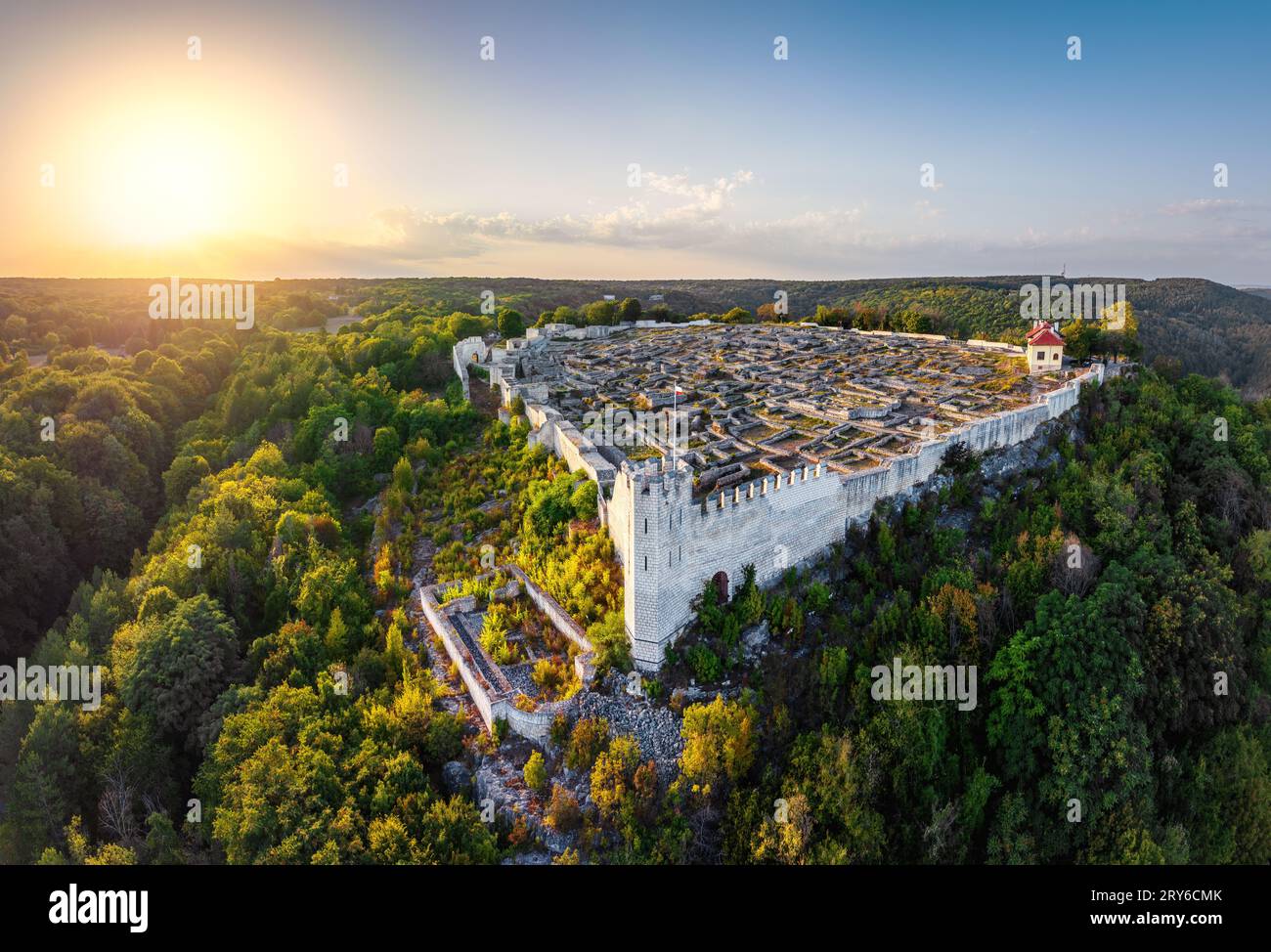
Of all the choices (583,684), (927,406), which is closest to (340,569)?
(583,684)

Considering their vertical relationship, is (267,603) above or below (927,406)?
below

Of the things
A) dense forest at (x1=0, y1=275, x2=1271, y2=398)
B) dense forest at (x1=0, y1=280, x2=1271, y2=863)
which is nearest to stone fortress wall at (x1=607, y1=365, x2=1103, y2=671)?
dense forest at (x1=0, y1=280, x2=1271, y2=863)

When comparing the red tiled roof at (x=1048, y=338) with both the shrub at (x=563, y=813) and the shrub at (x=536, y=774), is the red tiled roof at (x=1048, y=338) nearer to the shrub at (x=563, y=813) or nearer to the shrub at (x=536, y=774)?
the shrub at (x=536, y=774)

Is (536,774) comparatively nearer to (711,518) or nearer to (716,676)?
(716,676)

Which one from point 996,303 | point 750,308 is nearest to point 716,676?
point 996,303

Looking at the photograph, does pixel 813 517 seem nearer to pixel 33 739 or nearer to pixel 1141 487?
pixel 1141 487

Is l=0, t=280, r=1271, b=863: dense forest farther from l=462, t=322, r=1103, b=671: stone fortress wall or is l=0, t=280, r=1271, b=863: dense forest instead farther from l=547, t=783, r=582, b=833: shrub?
l=462, t=322, r=1103, b=671: stone fortress wall
